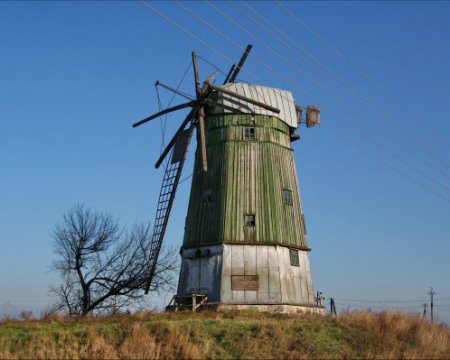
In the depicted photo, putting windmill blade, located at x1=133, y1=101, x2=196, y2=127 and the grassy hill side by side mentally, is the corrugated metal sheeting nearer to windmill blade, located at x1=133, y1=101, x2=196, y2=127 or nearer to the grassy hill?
windmill blade, located at x1=133, y1=101, x2=196, y2=127

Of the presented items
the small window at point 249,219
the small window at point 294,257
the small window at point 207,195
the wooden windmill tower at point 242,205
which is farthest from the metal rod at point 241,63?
the small window at point 294,257

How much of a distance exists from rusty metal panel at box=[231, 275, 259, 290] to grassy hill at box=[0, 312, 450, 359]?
2817 millimetres

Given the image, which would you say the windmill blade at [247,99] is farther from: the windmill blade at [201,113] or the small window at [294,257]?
the small window at [294,257]

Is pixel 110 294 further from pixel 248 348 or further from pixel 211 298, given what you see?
pixel 248 348

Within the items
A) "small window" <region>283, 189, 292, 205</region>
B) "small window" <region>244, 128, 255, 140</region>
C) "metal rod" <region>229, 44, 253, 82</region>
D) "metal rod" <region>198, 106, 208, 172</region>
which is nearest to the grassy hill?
"small window" <region>283, 189, 292, 205</region>

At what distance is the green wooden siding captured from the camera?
78.7ft

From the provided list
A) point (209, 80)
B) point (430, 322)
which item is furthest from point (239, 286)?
point (209, 80)

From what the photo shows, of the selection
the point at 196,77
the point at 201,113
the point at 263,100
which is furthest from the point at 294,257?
the point at 196,77

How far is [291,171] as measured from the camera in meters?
26.3

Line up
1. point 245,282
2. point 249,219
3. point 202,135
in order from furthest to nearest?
point 202,135, point 249,219, point 245,282

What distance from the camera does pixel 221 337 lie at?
17375mm

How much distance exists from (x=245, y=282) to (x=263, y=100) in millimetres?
8407

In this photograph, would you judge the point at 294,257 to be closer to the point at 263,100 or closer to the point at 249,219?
the point at 249,219

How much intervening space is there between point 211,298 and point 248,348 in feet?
22.9
